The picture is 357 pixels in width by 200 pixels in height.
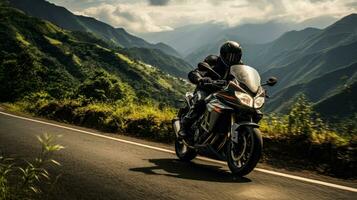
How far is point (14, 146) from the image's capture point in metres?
8.37

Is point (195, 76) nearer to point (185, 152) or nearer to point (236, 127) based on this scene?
point (185, 152)

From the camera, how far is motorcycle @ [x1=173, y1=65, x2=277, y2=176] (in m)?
5.96

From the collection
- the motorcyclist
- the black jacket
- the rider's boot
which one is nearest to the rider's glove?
the motorcyclist

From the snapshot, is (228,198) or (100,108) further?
(100,108)

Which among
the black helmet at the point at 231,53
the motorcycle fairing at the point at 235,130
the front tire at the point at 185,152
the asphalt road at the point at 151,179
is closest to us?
the asphalt road at the point at 151,179

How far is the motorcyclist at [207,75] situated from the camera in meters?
7.18

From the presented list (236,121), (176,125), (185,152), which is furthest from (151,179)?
(176,125)

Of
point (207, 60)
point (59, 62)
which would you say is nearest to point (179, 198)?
point (207, 60)

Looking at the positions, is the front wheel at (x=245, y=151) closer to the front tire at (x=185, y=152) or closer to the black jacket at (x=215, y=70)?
the black jacket at (x=215, y=70)

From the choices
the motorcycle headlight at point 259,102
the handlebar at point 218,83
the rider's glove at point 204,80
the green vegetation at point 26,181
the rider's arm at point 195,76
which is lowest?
the green vegetation at point 26,181

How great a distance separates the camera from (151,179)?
591cm

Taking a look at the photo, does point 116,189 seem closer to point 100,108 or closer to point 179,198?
point 179,198

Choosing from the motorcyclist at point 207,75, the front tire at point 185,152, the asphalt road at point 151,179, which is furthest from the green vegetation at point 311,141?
the motorcyclist at point 207,75

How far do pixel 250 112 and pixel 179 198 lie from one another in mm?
1980
